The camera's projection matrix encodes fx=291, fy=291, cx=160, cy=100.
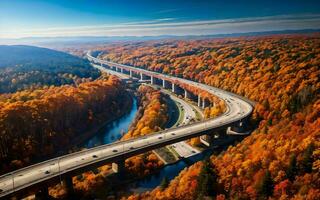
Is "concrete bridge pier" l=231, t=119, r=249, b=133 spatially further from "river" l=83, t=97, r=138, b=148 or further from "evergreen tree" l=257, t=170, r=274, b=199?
Answer: "evergreen tree" l=257, t=170, r=274, b=199

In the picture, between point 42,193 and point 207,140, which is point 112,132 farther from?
point 42,193

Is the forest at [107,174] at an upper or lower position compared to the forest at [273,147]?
lower

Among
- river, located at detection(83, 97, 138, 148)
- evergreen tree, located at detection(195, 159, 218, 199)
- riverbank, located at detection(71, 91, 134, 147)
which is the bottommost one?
river, located at detection(83, 97, 138, 148)

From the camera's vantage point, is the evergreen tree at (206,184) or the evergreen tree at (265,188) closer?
the evergreen tree at (265,188)

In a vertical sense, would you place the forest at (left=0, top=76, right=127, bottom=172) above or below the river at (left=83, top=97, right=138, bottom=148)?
above

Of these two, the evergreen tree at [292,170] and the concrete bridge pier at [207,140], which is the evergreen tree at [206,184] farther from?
the concrete bridge pier at [207,140]

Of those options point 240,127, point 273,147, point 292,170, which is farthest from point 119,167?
point 240,127

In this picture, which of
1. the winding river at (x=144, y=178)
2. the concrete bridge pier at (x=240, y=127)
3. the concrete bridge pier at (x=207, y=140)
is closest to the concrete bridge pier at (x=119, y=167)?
the winding river at (x=144, y=178)

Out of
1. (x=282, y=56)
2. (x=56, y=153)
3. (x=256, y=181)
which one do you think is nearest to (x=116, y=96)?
(x=56, y=153)

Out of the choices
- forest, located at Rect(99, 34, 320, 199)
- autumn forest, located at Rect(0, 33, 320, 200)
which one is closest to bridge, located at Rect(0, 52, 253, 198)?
autumn forest, located at Rect(0, 33, 320, 200)

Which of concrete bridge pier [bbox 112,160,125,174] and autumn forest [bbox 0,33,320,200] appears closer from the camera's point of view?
autumn forest [bbox 0,33,320,200]

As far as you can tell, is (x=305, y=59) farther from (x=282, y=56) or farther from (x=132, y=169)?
(x=132, y=169)
